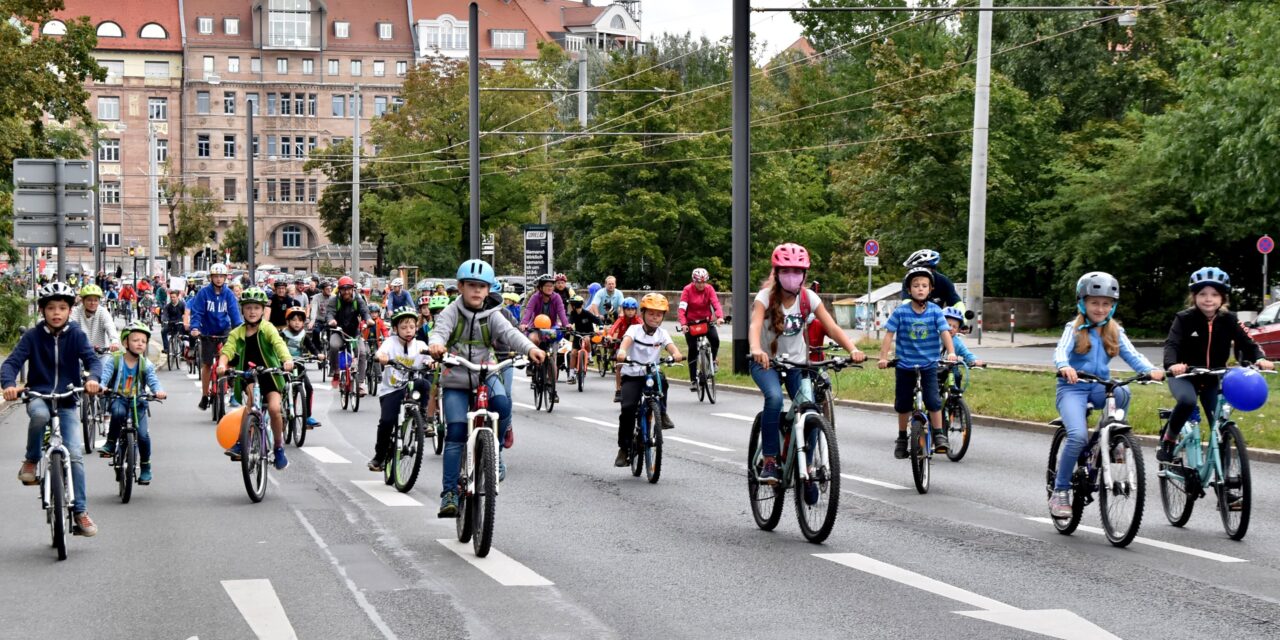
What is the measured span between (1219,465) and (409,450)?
5.88 metres

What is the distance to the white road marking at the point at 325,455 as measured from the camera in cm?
1548

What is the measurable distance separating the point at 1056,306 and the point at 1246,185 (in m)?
13.3

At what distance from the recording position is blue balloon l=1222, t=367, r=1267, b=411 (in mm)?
9789

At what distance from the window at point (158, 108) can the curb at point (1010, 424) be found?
11139 centimetres

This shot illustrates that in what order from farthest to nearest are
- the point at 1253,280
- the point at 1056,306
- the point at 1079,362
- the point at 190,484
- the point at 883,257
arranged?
1. the point at 883,257
2. the point at 1056,306
3. the point at 1253,280
4. the point at 190,484
5. the point at 1079,362

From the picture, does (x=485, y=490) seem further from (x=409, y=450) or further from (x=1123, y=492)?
(x=409, y=450)

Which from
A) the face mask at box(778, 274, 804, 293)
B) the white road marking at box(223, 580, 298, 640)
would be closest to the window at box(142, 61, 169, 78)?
the face mask at box(778, 274, 804, 293)

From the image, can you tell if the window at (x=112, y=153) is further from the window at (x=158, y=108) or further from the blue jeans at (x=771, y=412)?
the blue jeans at (x=771, y=412)

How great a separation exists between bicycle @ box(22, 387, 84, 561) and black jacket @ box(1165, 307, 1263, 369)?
6508 millimetres

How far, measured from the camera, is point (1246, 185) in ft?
121

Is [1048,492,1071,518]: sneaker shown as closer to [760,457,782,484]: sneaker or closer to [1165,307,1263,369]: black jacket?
[1165,307,1263,369]: black jacket

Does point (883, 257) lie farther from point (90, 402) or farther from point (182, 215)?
point (182, 215)

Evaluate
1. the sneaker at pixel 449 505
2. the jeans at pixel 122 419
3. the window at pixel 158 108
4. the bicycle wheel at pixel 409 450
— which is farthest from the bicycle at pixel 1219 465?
A: the window at pixel 158 108

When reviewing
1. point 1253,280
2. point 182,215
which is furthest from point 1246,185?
point 182,215
